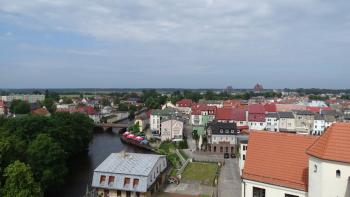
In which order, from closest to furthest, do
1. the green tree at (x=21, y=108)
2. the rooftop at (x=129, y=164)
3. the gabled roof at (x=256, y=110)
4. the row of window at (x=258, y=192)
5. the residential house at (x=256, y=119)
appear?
the row of window at (x=258, y=192), the rooftop at (x=129, y=164), the residential house at (x=256, y=119), the gabled roof at (x=256, y=110), the green tree at (x=21, y=108)

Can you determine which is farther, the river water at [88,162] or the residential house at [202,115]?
the residential house at [202,115]

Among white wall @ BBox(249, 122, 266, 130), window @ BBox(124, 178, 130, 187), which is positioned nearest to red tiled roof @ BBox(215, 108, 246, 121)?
white wall @ BBox(249, 122, 266, 130)

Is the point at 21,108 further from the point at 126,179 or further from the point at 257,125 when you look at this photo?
the point at 126,179

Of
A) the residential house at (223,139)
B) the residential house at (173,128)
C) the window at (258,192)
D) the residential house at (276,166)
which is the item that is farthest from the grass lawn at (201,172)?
the residential house at (173,128)

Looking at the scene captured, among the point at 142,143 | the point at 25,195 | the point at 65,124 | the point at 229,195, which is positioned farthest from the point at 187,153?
the point at 25,195

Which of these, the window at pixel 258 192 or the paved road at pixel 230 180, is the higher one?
the window at pixel 258 192

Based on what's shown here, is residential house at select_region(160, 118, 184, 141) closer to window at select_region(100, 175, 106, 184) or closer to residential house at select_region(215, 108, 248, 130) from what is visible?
residential house at select_region(215, 108, 248, 130)

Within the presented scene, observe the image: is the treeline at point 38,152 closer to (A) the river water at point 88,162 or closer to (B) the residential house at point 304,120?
(A) the river water at point 88,162
